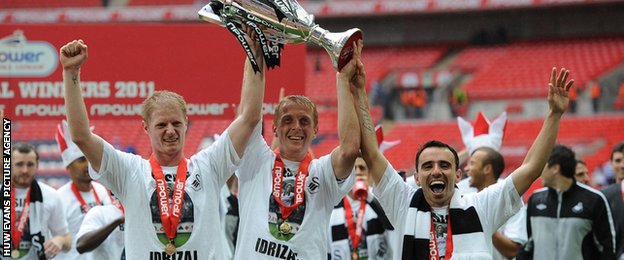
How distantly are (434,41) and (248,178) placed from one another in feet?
83.4

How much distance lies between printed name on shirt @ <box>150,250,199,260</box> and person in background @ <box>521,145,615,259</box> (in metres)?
3.63

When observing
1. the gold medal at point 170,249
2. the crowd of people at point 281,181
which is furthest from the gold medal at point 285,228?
the gold medal at point 170,249

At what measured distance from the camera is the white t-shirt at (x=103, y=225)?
6883 mm

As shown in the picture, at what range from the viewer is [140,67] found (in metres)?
8.41

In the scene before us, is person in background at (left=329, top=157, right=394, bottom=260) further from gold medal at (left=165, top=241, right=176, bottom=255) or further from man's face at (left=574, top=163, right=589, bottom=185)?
gold medal at (left=165, top=241, right=176, bottom=255)

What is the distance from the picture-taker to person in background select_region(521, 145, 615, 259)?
7.39m

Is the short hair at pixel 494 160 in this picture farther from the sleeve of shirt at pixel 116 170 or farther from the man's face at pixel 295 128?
the sleeve of shirt at pixel 116 170

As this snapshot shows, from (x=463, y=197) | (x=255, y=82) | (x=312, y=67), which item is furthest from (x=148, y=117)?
(x=312, y=67)

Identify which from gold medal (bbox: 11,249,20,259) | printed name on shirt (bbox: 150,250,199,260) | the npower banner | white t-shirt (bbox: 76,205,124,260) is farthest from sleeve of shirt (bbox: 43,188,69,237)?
printed name on shirt (bbox: 150,250,199,260)

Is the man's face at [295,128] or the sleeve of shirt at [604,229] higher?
the man's face at [295,128]

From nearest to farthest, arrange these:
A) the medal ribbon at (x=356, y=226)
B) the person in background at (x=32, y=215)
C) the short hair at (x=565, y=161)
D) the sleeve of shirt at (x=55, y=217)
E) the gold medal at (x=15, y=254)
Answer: the gold medal at (x=15, y=254)
the person in background at (x=32, y=215)
the medal ribbon at (x=356, y=226)
the sleeve of shirt at (x=55, y=217)
the short hair at (x=565, y=161)

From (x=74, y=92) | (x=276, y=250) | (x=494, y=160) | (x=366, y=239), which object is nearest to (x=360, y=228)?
(x=366, y=239)

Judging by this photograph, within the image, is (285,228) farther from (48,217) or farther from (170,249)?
(48,217)

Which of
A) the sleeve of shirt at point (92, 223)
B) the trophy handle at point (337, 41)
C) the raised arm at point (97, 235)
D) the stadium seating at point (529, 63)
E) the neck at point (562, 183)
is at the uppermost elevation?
the stadium seating at point (529, 63)
